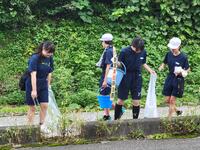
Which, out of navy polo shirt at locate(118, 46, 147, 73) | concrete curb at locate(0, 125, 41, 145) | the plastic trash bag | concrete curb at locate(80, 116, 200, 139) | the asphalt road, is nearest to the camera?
the asphalt road

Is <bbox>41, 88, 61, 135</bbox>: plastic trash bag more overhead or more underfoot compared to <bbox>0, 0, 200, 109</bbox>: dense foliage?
more underfoot

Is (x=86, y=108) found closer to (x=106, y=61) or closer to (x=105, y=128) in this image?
(x=106, y=61)

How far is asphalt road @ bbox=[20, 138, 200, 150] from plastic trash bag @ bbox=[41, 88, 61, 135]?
31 cm

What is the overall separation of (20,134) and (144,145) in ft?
5.95

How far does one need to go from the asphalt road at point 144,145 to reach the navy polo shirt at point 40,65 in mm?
1309

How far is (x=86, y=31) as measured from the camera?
1393cm

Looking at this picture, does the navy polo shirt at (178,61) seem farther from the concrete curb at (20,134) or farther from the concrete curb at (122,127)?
the concrete curb at (20,134)

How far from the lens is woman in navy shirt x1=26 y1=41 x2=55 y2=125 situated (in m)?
7.86

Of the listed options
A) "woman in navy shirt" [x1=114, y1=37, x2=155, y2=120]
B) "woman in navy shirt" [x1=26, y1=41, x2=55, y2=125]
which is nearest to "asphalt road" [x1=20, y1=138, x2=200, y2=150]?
"woman in navy shirt" [x1=26, y1=41, x2=55, y2=125]

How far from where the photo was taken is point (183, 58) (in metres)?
8.86

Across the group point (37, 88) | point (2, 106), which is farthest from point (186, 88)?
point (37, 88)

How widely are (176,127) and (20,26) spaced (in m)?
7.30

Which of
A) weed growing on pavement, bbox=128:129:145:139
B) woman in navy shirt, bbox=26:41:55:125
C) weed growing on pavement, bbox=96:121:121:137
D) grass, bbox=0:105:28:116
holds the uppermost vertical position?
woman in navy shirt, bbox=26:41:55:125

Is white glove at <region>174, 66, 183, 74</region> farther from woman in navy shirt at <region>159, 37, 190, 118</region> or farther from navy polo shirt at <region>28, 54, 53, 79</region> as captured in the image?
navy polo shirt at <region>28, 54, 53, 79</region>
